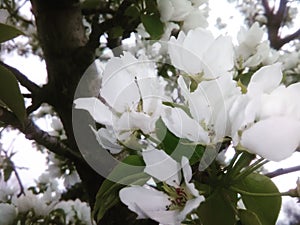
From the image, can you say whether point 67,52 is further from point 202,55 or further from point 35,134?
point 202,55

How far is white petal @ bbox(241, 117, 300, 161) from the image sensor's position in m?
0.32

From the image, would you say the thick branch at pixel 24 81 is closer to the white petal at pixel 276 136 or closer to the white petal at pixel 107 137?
the white petal at pixel 107 137

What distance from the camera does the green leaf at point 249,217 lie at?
35cm

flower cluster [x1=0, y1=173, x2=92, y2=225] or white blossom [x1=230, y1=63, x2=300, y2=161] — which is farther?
flower cluster [x1=0, y1=173, x2=92, y2=225]

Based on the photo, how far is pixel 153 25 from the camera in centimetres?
65

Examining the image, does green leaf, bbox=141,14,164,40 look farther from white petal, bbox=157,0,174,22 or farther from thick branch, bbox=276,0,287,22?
thick branch, bbox=276,0,287,22

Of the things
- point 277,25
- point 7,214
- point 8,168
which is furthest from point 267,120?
point 277,25

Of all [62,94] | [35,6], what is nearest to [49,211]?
[62,94]

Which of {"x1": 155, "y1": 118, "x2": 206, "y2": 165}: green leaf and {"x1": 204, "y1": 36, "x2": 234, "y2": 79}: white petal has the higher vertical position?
{"x1": 204, "y1": 36, "x2": 234, "y2": 79}: white petal

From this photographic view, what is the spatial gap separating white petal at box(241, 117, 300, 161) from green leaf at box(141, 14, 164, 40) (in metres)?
0.32

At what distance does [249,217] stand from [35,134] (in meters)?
0.28

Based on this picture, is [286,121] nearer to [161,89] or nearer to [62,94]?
[161,89]

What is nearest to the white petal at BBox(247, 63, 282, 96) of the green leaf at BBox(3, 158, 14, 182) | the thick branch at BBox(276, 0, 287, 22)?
the green leaf at BBox(3, 158, 14, 182)

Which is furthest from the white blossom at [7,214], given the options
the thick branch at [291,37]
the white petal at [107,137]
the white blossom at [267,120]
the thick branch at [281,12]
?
the thick branch at [281,12]
